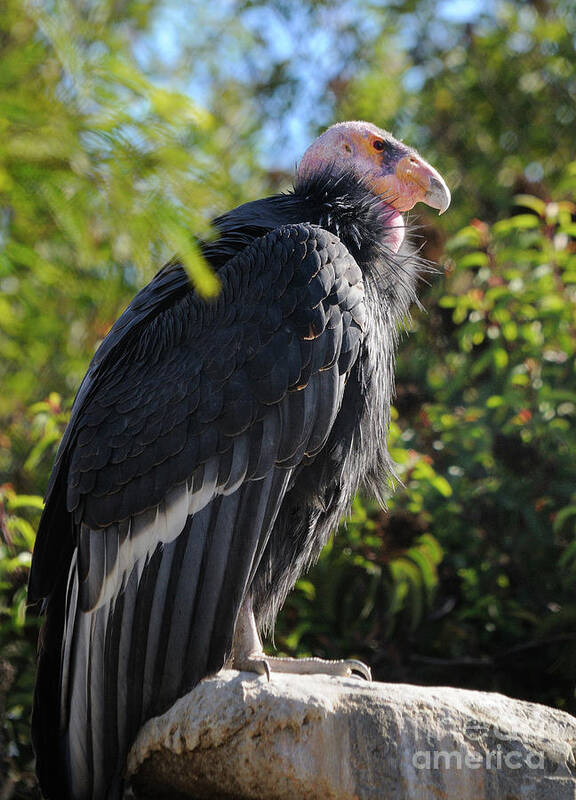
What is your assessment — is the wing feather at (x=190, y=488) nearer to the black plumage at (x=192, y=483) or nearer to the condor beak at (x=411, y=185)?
the black plumage at (x=192, y=483)

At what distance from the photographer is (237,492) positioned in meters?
3.77

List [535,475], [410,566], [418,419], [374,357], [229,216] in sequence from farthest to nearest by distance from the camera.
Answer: [418,419] → [535,475] → [410,566] → [229,216] → [374,357]

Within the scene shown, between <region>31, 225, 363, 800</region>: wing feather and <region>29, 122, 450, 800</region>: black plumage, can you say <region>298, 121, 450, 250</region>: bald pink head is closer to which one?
<region>29, 122, 450, 800</region>: black plumage

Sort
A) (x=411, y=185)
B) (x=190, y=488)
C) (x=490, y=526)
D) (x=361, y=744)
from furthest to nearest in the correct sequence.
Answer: (x=490, y=526) → (x=411, y=185) → (x=190, y=488) → (x=361, y=744)

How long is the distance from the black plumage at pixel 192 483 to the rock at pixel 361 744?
203 mm

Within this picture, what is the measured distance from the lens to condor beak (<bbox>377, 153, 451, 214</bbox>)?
15.3 feet

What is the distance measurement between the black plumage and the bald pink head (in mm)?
626

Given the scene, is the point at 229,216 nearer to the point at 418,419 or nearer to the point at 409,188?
the point at 409,188

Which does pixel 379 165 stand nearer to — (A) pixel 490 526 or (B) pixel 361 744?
(A) pixel 490 526

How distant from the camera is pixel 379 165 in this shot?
4695mm

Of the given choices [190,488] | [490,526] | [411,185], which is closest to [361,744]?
[190,488]

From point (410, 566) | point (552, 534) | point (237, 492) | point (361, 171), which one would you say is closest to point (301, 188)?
point (361, 171)

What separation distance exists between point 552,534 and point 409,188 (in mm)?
2076

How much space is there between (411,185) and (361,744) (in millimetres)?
2444
